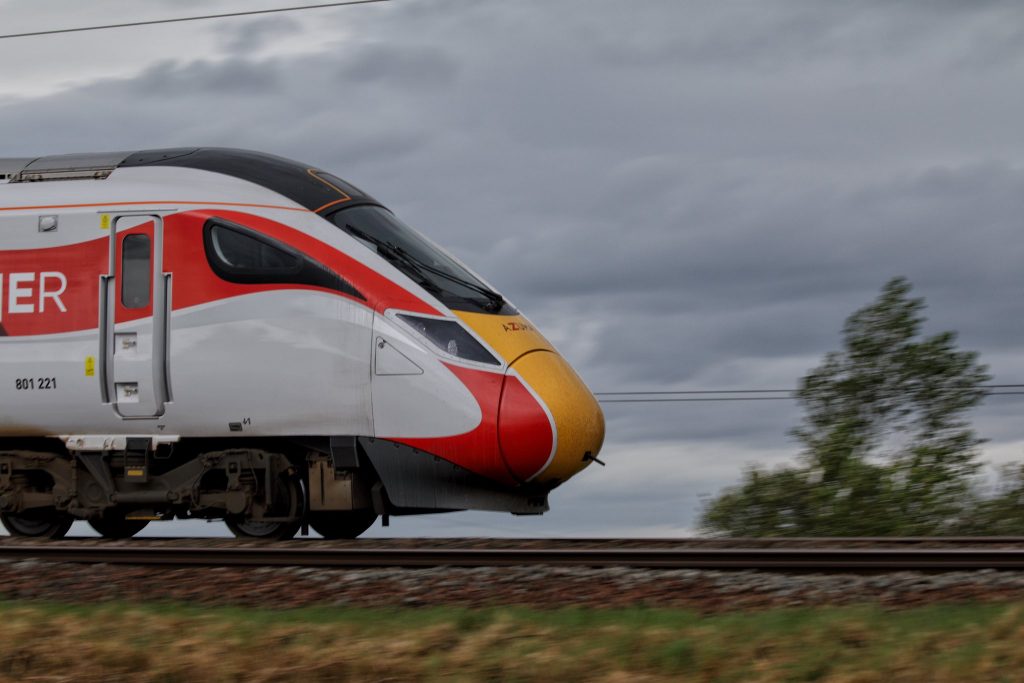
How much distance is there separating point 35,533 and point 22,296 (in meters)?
2.55

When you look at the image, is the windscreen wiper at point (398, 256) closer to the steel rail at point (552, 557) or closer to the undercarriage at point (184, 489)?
the undercarriage at point (184, 489)

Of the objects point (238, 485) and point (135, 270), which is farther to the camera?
point (135, 270)

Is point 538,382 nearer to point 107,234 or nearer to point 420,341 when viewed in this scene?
point 420,341

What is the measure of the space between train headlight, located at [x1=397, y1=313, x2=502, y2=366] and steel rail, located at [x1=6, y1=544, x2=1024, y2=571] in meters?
1.80

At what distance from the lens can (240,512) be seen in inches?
466

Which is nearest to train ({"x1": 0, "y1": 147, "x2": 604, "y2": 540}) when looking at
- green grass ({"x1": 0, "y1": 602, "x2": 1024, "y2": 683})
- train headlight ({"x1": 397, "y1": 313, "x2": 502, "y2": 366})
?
train headlight ({"x1": 397, "y1": 313, "x2": 502, "y2": 366})

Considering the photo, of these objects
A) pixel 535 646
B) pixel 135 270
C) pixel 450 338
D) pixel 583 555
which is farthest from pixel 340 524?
pixel 535 646

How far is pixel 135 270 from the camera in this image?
12023 mm

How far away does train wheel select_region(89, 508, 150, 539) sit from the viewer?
12940 millimetres

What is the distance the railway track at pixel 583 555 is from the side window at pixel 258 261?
242 centimetres

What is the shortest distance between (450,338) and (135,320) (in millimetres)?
3157

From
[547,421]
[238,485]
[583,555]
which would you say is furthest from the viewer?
[238,485]

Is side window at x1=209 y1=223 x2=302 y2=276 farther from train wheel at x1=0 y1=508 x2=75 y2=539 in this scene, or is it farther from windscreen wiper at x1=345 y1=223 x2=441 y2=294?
train wheel at x1=0 y1=508 x2=75 y2=539

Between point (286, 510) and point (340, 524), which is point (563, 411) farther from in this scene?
point (340, 524)
